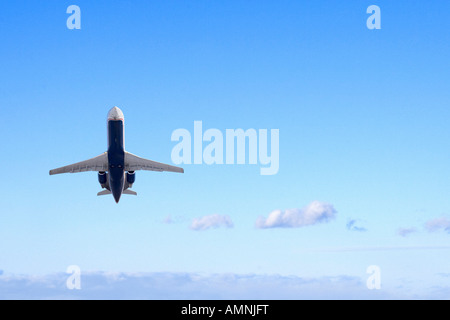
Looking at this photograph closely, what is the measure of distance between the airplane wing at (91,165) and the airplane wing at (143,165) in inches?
198

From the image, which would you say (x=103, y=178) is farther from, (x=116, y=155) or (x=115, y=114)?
(x=115, y=114)

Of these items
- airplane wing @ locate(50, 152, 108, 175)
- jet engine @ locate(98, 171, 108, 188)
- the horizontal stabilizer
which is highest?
airplane wing @ locate(50, 152, 108, 175)

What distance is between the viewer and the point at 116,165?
12050 centimetres

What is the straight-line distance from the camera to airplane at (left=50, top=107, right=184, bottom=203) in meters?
116

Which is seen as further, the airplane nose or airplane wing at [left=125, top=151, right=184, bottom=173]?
airplane wing at [left=125, top=151, right=184, bottom=173]

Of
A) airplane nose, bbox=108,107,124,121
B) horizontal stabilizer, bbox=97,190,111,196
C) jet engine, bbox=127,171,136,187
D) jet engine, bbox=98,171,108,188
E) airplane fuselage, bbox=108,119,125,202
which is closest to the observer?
airplane nose, bbox=108,107,124,121

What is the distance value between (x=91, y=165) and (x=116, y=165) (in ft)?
27.3

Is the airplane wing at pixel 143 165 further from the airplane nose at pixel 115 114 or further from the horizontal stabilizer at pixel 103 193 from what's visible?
the horizontal stabilizer at pixel 103 193

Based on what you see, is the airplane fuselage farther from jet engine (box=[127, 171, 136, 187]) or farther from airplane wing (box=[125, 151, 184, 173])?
jet engine (box=[127, 171, 136, 187])

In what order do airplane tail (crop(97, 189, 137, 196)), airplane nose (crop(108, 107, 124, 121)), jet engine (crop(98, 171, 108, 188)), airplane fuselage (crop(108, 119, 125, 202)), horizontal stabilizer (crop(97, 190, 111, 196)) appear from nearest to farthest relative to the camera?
airplane nose (crop(108, 107, 124, 121)), airplane fuselage (crop(108, 119, 125, 202)), jet engine (crop(98, 171, 108, 188)), horizontal stabilizer (crop(97, 190, 111, 196)), airplane tail (crop(97, 189, 137, 196))

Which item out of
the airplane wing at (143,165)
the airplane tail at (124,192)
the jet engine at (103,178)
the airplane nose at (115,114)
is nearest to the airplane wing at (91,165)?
the jet engine at (103,178)

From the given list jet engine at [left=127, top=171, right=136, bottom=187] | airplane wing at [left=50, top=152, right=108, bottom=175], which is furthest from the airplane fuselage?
airplane wing at [left=50, top=152, right=108, bottom=175]
